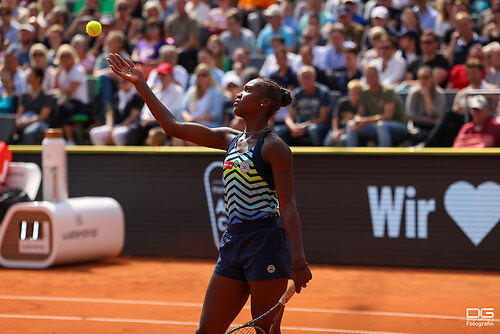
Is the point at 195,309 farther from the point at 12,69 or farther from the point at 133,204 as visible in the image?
the point at 12,69

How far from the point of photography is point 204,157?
33.5ft

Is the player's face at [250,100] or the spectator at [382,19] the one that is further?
the spectator at [382,19]

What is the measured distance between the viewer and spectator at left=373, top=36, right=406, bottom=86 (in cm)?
1166

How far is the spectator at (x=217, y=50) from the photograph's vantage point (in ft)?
42.4

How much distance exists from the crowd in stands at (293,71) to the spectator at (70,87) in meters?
0.02

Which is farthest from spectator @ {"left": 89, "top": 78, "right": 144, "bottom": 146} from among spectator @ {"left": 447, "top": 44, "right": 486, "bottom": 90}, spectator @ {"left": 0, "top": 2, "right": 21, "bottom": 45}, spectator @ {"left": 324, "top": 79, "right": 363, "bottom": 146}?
spectator @ {"left": 447, "top": 44, "right": 486, "bottom": 90}

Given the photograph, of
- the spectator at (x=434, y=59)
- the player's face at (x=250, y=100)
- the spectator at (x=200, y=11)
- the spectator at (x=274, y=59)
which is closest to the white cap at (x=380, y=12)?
the spectator at (x=434, y=59)

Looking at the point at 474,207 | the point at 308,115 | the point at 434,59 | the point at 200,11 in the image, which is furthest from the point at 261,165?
the point at 200,11

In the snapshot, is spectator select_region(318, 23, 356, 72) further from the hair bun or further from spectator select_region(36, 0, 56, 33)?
the hair bun

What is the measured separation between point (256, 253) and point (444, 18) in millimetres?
9474

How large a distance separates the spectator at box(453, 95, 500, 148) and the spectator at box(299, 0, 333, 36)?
14.8 feet

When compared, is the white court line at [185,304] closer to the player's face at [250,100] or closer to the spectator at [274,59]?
the player's face at [250,100]

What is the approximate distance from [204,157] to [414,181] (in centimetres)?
267

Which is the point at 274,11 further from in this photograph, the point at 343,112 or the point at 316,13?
the point at 343,112
